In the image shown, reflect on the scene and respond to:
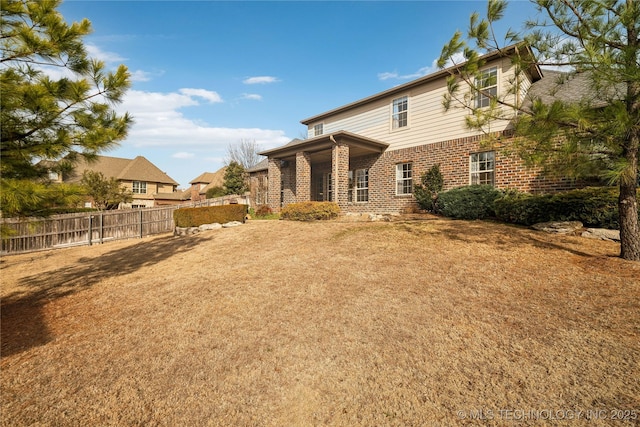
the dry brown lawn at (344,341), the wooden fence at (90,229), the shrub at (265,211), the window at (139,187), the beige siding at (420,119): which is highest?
the beige siding at (420,119)

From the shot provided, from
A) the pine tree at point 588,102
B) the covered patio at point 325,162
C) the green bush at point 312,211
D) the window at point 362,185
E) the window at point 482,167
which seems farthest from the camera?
the window at point 362,185

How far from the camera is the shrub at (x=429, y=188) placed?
11.7m

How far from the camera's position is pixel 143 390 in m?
2.68

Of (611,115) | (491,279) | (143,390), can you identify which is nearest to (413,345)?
(491,279)

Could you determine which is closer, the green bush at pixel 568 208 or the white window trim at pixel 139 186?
the green bush at pixel 568 208

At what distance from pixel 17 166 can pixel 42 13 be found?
2.15 metres

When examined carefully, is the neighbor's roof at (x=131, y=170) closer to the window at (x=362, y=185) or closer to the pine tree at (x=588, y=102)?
the window at (x=362, y=185)

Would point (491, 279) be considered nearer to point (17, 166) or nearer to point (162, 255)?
point (17, 166)

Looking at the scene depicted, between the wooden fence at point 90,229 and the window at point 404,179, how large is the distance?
1252 cm

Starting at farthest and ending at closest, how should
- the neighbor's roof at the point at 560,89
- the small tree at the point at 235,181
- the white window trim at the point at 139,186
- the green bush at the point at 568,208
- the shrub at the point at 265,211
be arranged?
the white window trim at the point at 139,186 → the small tree at the point at 235,181 → the shrub at the point at 265,211 → the neighbor's roof at the point at 560,89 → the green bush at the point at 568,208

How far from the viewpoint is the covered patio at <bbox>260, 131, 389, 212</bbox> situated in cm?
1312

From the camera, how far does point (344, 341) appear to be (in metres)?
3.35

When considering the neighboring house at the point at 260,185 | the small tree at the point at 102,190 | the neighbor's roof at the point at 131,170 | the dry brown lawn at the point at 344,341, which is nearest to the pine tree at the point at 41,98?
the dry brown lawn at the point at 344,341

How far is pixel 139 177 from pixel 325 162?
29.4 metres
